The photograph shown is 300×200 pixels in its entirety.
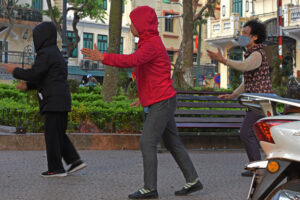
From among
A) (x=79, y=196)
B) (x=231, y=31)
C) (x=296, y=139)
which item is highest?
(x=231, y=31)

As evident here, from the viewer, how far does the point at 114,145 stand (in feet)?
36.6

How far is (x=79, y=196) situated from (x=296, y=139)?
287 cm

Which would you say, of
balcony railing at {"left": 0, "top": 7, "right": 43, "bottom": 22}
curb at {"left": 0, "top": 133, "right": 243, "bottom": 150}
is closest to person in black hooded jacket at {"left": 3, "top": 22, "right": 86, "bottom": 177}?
curb at {"left": 0, "top": 133, "right": 243, "bottom": 150}

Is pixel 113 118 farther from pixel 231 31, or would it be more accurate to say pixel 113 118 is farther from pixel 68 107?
pixel 231 31

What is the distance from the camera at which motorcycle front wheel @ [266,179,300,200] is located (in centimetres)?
414

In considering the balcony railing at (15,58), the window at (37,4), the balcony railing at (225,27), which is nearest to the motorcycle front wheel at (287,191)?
the balcony railing at (15,58)

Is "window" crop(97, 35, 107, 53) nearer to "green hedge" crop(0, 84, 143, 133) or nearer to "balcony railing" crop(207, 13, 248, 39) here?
"balcony railing" crop(207, 13, 248, 39)

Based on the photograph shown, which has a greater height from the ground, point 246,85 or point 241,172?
point 246,85

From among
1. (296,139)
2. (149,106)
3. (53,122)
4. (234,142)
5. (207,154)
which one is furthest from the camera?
(234,142)

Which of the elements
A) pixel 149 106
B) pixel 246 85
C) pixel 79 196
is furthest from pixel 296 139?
pixel 246 85

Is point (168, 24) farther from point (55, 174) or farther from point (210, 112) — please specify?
point (55, 174)

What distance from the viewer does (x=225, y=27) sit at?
158 feet

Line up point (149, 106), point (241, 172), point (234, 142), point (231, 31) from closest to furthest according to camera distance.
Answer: point (149, 106) → point (241, 172) → point (234, 142) → point (231, 31)

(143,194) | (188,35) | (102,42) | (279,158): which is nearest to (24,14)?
(102,42)
